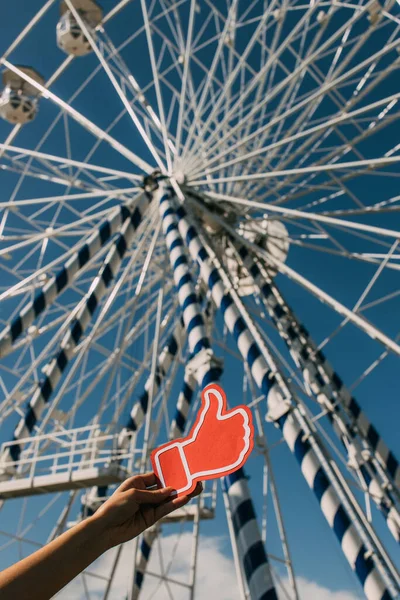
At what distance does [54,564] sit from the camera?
1.20 metres

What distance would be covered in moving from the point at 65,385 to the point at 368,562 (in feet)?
16.1

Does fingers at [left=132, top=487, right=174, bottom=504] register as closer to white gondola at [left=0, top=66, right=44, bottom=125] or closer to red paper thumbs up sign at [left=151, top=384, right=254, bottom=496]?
red paper thumbs up sign at [left=151, top=384, right=254, bottom=496]

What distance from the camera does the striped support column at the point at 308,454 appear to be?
443 centimetres

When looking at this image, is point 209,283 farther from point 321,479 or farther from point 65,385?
point 321,479

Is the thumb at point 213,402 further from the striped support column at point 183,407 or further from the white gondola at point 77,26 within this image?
the white gondola at point 77,26

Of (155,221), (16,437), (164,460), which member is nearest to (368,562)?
(164,460)

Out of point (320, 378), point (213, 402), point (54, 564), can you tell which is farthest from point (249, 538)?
point (320, 378)

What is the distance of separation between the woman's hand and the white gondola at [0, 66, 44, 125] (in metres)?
10.3

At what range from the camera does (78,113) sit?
922 centimetres

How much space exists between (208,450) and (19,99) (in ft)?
34.5

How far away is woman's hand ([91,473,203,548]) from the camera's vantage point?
4.72 feet

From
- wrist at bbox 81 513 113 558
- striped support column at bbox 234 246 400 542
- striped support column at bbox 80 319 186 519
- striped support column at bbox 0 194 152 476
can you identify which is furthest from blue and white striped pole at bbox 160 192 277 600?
wrist at bbox 81 513 113 558

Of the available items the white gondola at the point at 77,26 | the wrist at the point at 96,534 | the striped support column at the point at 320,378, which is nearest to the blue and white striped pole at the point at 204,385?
the striped support column at the point at 320,378

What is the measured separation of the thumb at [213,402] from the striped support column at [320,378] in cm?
484
